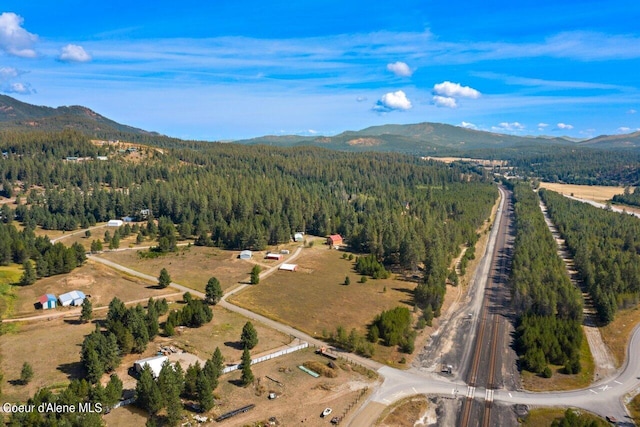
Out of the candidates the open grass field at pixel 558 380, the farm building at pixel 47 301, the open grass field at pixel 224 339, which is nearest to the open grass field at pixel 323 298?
the open grass field at pixel 224 339

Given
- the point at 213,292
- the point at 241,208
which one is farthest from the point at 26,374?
the point at 241,208

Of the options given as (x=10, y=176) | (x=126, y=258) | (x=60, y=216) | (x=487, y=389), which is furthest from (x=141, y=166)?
(x=487, y=389)

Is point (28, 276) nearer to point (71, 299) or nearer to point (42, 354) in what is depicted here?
point (71, 299)

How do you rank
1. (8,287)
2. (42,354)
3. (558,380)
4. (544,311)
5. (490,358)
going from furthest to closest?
(8,287) < (544,311) < (490,358) < (558,380) < (42,354)

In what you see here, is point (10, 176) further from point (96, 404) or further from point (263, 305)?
point (96, 404)

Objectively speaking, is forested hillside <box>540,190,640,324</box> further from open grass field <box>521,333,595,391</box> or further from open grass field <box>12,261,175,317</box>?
open grass field <box>12,261,175,317</box>

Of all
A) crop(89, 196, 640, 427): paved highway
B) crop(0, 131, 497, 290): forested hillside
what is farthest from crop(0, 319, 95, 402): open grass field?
crop(0, 131, 497, 290): forested hillside

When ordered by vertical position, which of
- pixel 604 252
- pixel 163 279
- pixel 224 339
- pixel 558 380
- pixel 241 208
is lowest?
pixel 558 380
